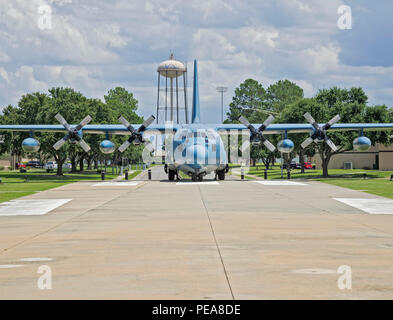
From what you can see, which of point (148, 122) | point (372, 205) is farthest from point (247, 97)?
point (372, 205)

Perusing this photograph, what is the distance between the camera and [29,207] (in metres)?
22.6

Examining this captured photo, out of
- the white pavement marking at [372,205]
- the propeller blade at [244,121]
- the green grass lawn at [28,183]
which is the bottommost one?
the green grass lawn at [28,183]

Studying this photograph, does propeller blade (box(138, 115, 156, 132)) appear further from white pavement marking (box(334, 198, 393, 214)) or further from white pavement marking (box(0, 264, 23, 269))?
white pavement marking (box(0, 264, 23, 269))

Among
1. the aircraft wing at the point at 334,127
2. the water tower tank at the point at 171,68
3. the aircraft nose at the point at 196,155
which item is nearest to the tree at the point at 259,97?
the water tower tank at the point at 171,68

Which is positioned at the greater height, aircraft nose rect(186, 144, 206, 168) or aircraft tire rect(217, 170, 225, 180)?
→ aircraft nose rect(186, 144, 206, 168)

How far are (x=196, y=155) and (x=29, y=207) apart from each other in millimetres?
17258

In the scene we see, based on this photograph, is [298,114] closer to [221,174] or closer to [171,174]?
[221,174]

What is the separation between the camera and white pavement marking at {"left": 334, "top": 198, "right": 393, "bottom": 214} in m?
19.9

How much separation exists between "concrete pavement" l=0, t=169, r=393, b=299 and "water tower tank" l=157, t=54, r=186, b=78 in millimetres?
76819

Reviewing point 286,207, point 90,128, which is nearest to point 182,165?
point 90,128

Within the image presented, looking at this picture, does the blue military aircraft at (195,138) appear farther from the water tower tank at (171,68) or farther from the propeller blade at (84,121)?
the water tower tank at (171,68)

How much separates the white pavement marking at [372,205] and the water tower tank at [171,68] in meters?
73.2

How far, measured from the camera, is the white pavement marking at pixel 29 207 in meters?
20.2

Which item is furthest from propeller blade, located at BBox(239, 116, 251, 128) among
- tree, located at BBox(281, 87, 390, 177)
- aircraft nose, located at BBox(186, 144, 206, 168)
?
tree, located at BBox(281, 87, 390, 177)
